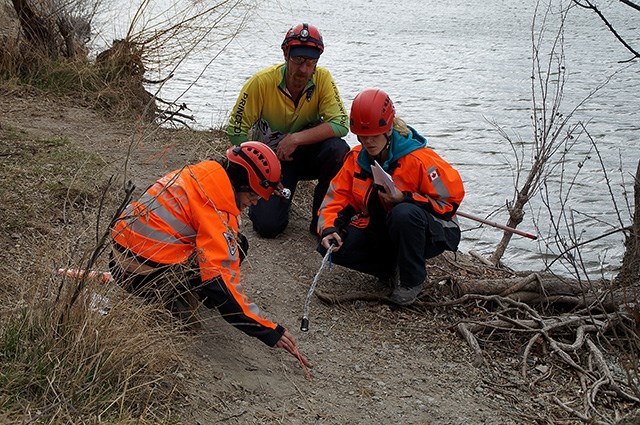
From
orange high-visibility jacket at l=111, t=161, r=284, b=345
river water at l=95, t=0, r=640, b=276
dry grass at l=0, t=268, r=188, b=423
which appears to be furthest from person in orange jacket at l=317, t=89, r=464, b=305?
river water at l=95, t=0, r=640, b=276

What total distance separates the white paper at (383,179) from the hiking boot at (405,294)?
548 millimetres

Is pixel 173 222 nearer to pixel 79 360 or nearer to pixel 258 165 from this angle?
pixel 258 165

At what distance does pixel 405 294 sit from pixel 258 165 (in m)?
1.44

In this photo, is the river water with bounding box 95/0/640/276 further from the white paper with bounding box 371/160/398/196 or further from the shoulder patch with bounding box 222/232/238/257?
the shoulder patch with bounding box 222/232/238/257

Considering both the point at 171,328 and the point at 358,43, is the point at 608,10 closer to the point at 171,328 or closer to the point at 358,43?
the point at 358,43

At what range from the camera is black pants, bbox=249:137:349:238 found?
5527 mm

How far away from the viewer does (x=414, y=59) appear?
1498cm

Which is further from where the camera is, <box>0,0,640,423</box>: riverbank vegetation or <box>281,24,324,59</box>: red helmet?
<box>281,24,324,59</box>: red helmet

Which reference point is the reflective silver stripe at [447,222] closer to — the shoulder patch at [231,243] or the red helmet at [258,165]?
the red helmet at [258,165]

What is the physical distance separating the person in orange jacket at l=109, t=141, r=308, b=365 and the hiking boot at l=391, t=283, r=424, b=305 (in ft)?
3.72

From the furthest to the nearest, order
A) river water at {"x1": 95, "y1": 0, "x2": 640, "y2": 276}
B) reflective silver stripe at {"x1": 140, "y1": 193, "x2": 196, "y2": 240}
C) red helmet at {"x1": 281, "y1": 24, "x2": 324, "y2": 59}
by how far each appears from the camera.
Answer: river water at {"x1": 95, "y1": 0, "x2": 640, "y2": 276}, red helmet at {"x1": 281, "y1": 24, "x2": 324, "y2": 59}, reflective silver stripe at {"x1": 140, "y1": 193, "x2": 196, "y2": 240}

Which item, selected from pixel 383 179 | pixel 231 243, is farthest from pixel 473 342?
pixel 231 243

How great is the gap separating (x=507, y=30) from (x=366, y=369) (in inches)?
531

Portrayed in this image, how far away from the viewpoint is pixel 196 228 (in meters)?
3.70
